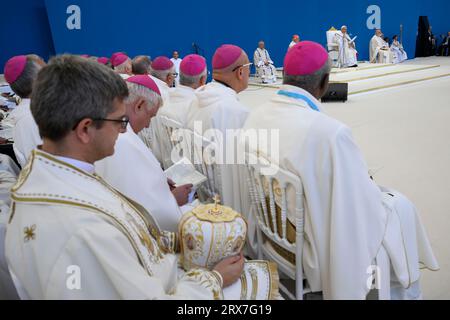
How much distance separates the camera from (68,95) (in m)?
0.94

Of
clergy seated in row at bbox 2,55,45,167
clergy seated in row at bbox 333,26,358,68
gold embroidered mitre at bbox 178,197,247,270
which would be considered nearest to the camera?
gold embroidered mitre at bbox 178,197,247,270

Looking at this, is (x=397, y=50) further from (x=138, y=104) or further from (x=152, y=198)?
(x=152, y=198)

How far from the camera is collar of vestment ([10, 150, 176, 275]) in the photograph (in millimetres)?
933

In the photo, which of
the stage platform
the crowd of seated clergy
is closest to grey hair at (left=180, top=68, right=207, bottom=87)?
the crowd of seated clergy

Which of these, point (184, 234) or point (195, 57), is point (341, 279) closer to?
point (184, 234)

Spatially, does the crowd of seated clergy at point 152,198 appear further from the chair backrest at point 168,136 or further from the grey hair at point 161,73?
the grey hair at point 161,73

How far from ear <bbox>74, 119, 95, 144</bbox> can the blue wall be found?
419 inches

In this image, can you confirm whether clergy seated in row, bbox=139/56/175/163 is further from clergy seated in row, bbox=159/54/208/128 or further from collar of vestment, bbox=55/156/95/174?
collar of vestment, bbox=55/156/95/174

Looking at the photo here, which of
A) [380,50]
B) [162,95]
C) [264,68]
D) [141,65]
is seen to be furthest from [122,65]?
[380,50]

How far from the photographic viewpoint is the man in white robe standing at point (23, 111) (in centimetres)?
239

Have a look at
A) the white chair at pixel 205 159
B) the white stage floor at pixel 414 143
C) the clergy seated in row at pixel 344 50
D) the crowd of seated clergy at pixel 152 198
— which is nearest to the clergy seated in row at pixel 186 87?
the crowd of seated clergy at pixel 152 198

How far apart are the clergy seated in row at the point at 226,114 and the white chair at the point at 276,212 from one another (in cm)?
24

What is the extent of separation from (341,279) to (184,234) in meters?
0.66

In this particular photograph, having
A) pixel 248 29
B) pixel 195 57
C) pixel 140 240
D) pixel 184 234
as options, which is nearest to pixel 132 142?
pixel 184 234
